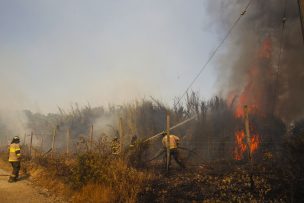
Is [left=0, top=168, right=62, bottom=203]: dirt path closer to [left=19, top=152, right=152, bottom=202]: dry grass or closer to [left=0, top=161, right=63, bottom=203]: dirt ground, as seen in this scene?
[left=0, top=161, right=63, bottom=203]: dirt ground

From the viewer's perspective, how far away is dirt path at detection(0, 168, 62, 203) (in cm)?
937

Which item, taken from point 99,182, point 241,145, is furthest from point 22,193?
point 241,145

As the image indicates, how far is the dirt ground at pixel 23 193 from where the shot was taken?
30.7ft

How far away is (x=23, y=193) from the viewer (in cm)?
1047

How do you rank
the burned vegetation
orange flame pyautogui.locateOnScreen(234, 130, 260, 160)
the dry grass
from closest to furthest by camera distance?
the burned vegetation < the dry grass < orange flame pyautogui.locateOnScreen(234, 130, 260, 160)

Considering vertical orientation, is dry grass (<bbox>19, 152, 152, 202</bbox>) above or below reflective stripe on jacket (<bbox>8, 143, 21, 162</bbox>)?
below

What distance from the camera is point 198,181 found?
36.5 ft

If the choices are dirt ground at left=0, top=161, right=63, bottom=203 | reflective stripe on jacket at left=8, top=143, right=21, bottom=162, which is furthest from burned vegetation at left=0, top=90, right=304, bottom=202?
reflective stripe on jacket at left=8, top=143, right=21, bottom=162

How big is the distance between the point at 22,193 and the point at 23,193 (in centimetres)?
4

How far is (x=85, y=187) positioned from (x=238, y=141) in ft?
52.5

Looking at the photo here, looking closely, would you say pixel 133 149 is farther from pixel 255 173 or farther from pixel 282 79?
pixel 282 79

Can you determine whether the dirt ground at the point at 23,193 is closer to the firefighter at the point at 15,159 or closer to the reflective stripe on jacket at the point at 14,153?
the firefighter at the point at 15,159

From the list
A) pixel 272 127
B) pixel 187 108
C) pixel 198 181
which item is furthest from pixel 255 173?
pixel 187 108

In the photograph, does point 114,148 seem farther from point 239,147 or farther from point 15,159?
point 239,147
